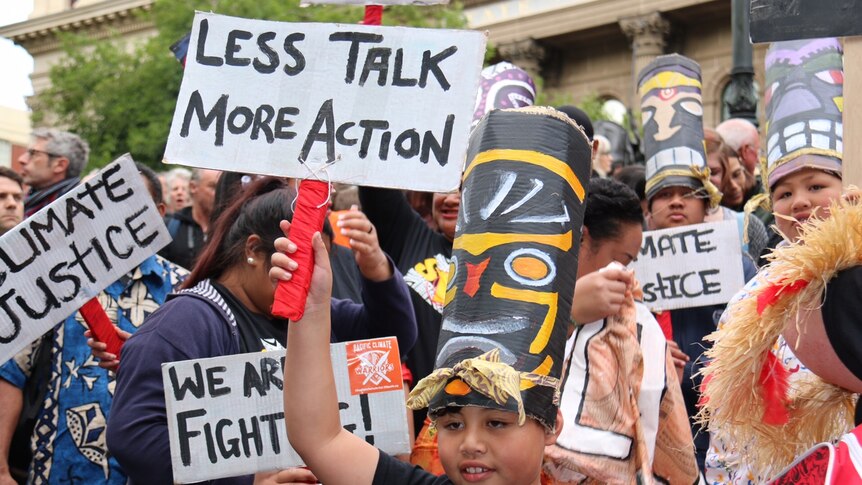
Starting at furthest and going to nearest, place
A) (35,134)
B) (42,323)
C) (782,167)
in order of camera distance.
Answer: (35,134), (782,167), (42,323)

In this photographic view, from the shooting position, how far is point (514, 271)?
104 inches

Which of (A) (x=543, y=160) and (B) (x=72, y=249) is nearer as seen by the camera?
(A) (x=543, y=160)

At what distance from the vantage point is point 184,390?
310 centimetres

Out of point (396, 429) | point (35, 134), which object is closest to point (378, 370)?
point (396, 429)

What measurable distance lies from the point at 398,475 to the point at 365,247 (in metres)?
1.11

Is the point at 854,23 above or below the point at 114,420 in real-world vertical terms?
above

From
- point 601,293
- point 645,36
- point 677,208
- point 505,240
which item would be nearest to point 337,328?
point 601,293

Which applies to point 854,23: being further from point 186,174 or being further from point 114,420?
point 186,174

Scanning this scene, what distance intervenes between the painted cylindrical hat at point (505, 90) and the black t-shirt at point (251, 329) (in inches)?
104

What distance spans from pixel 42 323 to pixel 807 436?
2460 mm

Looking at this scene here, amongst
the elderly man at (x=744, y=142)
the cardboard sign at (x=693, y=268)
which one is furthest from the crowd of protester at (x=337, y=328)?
the elderly man at (x=744, y=142)

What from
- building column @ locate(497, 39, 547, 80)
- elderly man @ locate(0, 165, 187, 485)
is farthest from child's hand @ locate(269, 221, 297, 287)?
building column @ locate(497, 39, 547, 80)

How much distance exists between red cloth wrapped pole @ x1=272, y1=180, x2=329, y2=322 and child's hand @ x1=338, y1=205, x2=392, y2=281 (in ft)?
2.87

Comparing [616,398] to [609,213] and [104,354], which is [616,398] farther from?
[104,354]
